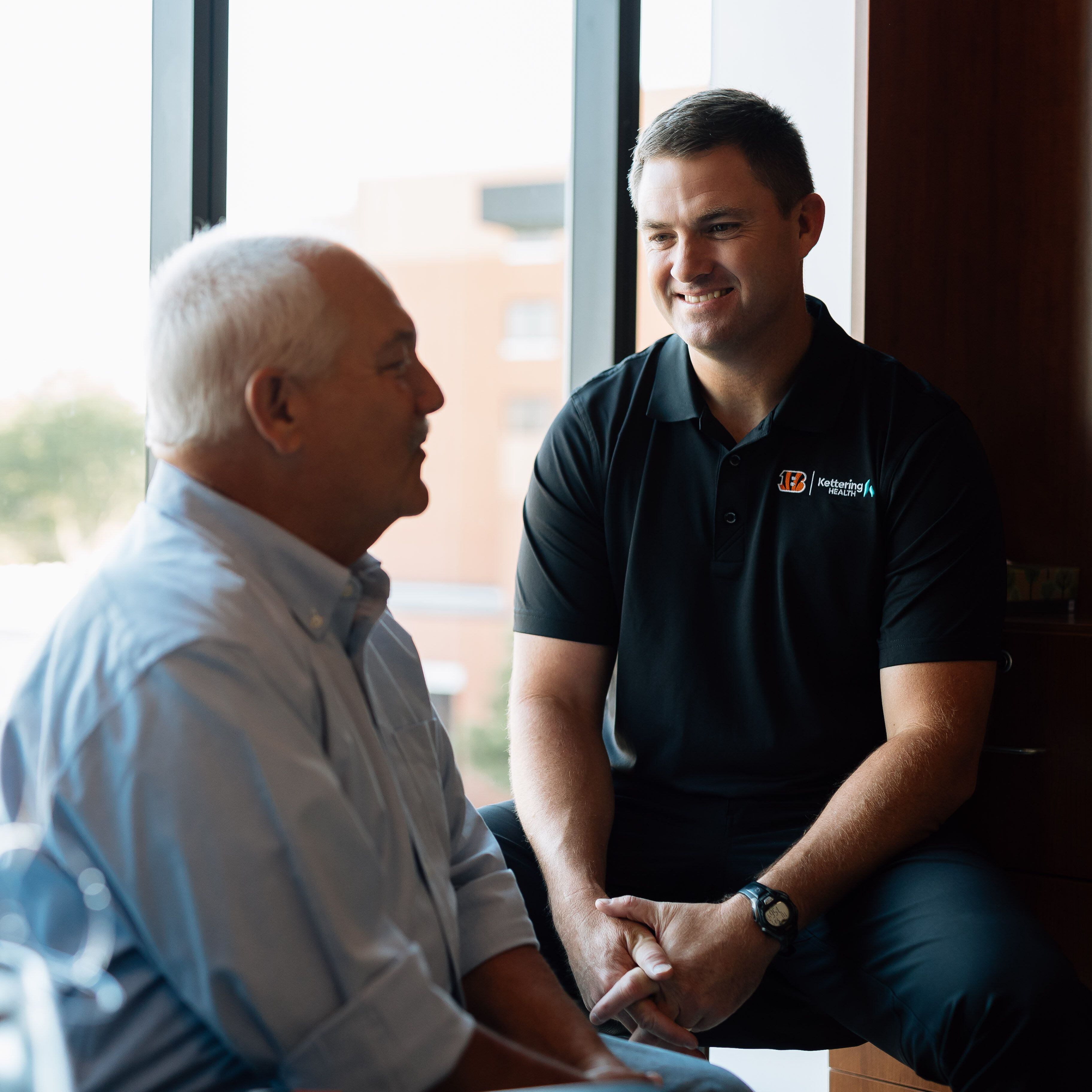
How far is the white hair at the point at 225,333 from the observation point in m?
0.98


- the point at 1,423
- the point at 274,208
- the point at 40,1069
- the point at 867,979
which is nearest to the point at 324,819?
the point at 40,1069

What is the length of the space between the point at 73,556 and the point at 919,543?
4.14 feet

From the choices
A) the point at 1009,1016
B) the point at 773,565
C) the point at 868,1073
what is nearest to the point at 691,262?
the point at 773,565

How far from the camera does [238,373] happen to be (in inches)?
38.4

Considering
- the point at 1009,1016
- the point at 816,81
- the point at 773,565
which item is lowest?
the point at 1009,1016

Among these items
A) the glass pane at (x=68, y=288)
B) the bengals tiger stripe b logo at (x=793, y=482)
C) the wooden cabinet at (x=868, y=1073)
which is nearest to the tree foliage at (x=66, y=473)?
the glass pane at (x=68, y=288)

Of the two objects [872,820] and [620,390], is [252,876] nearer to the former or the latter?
[872,820]

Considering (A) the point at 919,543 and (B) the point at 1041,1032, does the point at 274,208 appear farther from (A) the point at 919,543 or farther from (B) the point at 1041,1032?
(B) the point at 1041,1032

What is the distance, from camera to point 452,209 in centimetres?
410

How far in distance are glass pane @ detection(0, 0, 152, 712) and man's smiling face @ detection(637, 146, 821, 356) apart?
813 mm

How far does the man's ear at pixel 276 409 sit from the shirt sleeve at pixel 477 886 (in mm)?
420

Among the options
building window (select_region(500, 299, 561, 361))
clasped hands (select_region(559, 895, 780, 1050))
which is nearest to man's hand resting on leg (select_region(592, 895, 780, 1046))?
clasped hands (select_region(559, 895, 780, 1050))

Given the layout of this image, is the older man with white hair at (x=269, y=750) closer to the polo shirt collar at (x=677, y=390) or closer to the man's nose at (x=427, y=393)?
the man's nose at (x=427, y=393)

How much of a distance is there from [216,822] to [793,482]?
1.14 meters
